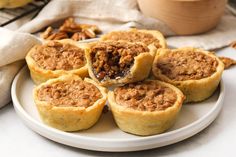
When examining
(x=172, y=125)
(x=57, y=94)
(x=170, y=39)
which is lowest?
(x=170, y=39)

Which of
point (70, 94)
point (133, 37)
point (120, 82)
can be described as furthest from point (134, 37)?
point (70, 94)

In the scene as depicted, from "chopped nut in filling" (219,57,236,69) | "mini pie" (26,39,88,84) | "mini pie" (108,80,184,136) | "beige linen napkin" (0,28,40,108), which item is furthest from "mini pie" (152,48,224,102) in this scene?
"beige linen napkin" (0,28,40,108)

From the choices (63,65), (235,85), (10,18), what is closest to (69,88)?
(63,65)

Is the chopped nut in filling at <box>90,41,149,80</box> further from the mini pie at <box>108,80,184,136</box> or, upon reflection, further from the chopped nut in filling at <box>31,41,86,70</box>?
the chopped nut in filling at <box>31,41,86,70</box>

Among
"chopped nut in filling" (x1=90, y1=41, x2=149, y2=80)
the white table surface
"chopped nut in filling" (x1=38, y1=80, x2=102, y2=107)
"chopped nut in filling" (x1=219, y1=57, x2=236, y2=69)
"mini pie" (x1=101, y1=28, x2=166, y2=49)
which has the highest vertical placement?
"chopped nut in filling" (x1=90, y1=41, x2=149, y2=80)

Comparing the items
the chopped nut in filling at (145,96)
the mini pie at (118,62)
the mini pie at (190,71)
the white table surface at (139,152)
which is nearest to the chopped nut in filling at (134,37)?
the mini pie at (190,71)

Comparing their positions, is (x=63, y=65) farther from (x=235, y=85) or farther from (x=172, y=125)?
(x=235, y=85)

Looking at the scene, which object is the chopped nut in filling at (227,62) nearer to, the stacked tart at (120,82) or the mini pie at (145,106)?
the stacked tart at (120,82)
